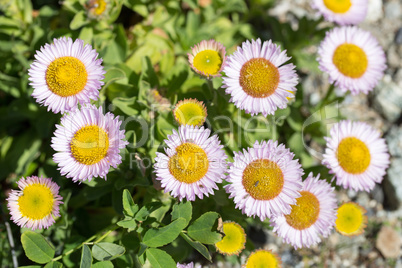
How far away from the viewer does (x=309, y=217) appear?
2701mm

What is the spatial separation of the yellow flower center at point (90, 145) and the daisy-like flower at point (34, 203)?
292 mm

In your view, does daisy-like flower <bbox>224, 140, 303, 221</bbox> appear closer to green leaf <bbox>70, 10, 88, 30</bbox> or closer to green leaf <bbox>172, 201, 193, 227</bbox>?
green leaf <bbox>172, 201, 193, 227</bbox>

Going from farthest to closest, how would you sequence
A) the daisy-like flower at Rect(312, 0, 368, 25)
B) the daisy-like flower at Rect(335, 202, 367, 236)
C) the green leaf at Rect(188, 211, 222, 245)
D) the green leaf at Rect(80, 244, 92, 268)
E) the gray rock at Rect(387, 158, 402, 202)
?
the gray rock at Rect(387, 158, 402, 202)
the daisy-like flower at Rect(312, 0, 368, 25)
the daisy-like flower at Rect(335, 202, 367, 236)
the green leaf at Rect(188, 211, 222, 245)
the green leaf at Rect(80, 244, 92, 268)

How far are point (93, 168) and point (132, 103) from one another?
70 centimetres

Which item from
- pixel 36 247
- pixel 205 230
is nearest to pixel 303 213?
pixel 205 230

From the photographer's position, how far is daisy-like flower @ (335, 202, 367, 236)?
2.83 meters

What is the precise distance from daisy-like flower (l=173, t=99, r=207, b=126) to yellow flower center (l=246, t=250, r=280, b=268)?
933mm

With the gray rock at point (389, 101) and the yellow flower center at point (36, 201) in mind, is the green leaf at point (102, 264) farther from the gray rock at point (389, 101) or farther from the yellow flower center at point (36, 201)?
the gray rock at point (389, 101)

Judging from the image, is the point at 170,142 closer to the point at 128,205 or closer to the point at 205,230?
the point at 128,205

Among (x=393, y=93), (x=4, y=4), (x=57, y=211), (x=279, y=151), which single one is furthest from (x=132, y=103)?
(x=393, y=93)

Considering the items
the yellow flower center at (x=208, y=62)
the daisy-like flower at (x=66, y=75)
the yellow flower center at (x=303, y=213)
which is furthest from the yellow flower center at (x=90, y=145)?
the yellow flower center at (x=303, y=213)

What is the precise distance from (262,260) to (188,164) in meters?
0.83

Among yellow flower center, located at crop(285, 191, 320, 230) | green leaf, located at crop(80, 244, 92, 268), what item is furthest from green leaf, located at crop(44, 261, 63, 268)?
yellow flower center, located at crop(285, 191, 320, 230)

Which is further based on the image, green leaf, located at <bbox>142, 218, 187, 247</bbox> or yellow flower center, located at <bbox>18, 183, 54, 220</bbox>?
yellow flower center, located at <bbox>18, 183, 54, 220</bbox>
